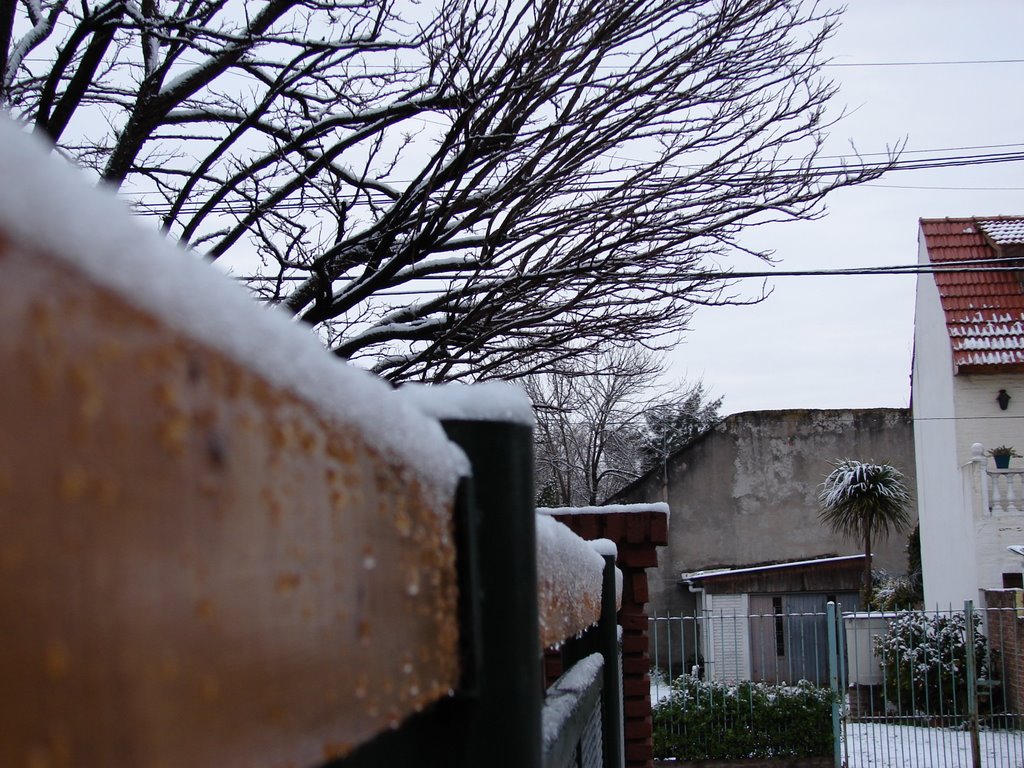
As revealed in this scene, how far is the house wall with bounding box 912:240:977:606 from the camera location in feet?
64.8

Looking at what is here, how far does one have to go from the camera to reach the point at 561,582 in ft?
4.83

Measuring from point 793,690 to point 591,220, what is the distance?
980cm

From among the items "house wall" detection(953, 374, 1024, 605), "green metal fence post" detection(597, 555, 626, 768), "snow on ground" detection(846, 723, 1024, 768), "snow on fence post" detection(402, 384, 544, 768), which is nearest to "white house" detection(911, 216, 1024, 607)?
"house wall" detection(953, 374, 1024, 605)

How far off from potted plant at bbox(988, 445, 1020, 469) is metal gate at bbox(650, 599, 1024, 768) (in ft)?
11.0

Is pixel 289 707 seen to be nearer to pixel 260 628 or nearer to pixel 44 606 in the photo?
pixel 260 628

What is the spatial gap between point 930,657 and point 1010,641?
118 cm

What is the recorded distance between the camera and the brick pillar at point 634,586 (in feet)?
15.4

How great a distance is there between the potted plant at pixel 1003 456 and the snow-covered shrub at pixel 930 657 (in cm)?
344

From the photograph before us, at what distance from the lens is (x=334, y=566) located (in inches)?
18.9

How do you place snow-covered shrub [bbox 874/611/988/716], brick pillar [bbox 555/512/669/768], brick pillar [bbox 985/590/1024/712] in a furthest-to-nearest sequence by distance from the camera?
snow-covered shrub [bbox 874/611/988/716] < brick pillar [bbox 985/590/1024/712] < brick pillar [bbox 555/512/669/768]

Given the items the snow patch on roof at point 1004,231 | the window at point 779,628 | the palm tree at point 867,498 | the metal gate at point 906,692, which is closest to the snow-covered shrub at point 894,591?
the palm tree at point 867,498

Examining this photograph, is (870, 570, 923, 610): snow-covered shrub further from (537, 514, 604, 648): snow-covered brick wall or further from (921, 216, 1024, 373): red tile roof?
(537, 514, 604, 648): snow-covered brick wall

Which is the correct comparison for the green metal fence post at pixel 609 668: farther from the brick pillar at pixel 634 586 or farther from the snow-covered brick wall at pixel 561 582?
the brick pillar at pixel 634 586

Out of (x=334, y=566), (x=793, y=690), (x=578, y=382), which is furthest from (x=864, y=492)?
(x=334, y=566)
